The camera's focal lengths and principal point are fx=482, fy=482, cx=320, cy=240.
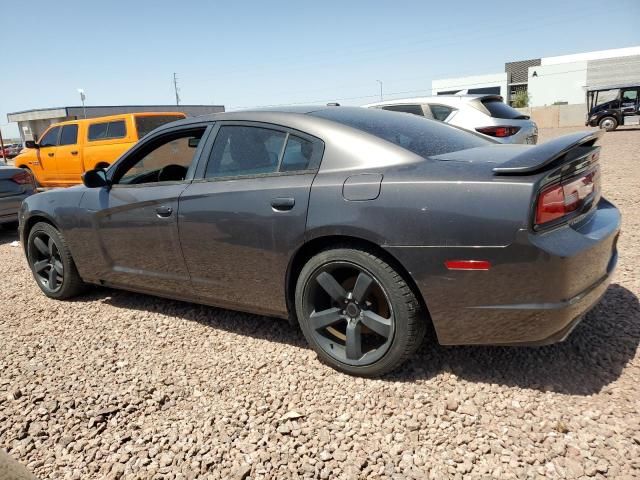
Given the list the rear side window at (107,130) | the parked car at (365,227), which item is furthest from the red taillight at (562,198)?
the rear side window at (107,130)

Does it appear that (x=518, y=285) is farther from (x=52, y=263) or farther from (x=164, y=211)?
(x=52, y=263)

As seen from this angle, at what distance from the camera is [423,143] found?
9.03ft

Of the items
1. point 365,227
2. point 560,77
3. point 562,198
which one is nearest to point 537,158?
point 562,198

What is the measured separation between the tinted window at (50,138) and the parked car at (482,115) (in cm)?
785


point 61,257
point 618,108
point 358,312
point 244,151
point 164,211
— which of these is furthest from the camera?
point 618,108

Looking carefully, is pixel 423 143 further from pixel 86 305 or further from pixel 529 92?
pixel 529 92

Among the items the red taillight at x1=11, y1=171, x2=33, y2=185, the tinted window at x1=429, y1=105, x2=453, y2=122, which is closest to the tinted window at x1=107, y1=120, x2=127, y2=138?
the red taillight at x1=11, y1=171, x2=33, y2=185

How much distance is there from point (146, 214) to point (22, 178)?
5608 millimetres

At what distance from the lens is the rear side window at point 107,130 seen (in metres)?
9.70

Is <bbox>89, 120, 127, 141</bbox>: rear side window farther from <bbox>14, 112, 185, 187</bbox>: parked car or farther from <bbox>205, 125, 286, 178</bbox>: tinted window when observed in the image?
<bbox>205, 125, 286, 178</bbox>: tinted window

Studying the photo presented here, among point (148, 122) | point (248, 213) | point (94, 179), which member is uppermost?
point (148, 122)

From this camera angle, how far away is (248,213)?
2.84 m

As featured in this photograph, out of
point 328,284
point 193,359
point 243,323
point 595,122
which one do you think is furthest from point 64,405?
point 595,122

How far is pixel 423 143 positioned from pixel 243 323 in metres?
1.83
